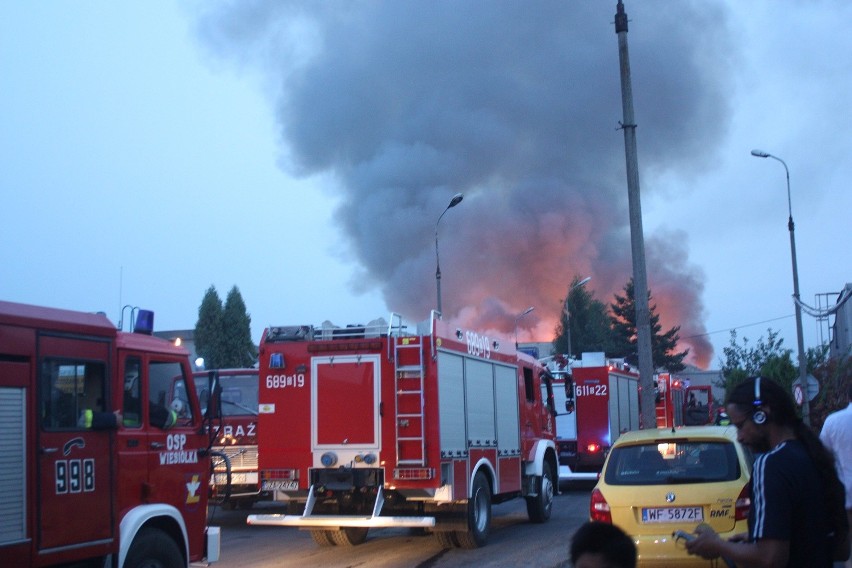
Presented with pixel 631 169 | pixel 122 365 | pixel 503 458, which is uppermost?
pixel 631 169

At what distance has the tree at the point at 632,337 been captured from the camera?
79625 mm

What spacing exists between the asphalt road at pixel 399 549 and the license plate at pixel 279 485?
28.1 inches

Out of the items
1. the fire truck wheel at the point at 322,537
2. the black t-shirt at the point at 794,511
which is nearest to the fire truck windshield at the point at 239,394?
the fire truck wheel at the point at 322,537

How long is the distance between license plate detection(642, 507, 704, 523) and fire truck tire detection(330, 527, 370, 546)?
551 cm

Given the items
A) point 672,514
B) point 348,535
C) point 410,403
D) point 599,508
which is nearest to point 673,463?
point 672,514

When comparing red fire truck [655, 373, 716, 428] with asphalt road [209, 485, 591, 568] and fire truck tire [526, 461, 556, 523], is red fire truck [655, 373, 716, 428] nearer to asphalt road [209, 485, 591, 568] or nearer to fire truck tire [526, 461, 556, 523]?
fire truck tire [526, 461, 556, 523]

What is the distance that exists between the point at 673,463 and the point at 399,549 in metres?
5.15

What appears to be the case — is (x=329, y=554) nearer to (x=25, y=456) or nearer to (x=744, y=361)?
(x=25, y=456)

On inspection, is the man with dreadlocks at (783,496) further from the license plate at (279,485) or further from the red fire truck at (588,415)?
the red fire truck at (588,415)

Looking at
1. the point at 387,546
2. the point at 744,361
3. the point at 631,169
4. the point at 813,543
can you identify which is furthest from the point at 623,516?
the point at 744,361

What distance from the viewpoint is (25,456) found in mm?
5973

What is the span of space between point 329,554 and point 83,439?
596cm

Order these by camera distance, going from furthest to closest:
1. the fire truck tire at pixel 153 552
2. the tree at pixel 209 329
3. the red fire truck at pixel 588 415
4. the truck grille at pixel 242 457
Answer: the tree at pixel 209 329, the red fire truck at pixel 588 415, the truck grille at pixel 242 457, the fire truck tire at pixel 153 552

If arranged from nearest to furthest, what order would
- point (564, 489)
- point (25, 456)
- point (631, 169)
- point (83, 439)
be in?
point (25, 456)
point (83, 439)
point (631, 169)
point (564, 489)
